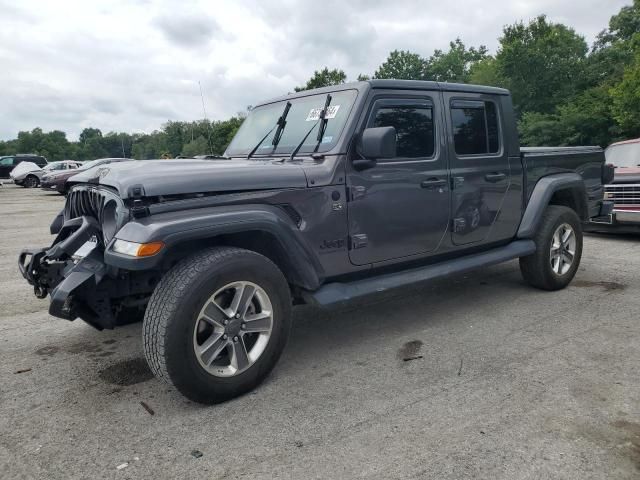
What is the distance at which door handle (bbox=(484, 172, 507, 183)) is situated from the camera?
4.29 metres

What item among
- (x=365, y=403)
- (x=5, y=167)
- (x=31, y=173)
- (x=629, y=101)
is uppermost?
(x=629, y=101)

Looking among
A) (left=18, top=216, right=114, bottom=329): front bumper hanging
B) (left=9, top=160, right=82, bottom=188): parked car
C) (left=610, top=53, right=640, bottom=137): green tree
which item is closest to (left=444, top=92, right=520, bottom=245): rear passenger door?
(left=18, top=216, right=114, bottom=329): front bumper hanging

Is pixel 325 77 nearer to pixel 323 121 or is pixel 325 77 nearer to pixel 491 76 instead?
pixel 491 76

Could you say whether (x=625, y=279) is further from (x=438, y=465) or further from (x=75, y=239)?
(x=75, y=239)

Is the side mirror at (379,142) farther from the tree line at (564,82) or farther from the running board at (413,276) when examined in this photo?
the tree line at (564,82)

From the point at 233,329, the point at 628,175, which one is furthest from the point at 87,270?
the point at 628,175

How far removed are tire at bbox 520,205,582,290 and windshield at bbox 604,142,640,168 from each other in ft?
Answer: 13.6

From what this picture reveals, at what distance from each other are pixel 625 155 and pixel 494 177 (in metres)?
5.66

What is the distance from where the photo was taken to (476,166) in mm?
4207

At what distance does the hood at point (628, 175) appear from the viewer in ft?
24.1

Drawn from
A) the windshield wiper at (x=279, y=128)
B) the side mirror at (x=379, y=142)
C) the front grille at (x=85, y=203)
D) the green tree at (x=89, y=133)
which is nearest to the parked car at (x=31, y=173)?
the front grille at (x=85, y=203)

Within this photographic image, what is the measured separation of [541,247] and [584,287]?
2.70 ft

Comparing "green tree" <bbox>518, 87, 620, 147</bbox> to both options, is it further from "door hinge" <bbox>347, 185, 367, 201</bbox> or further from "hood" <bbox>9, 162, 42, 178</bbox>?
"hood" <bbox>9, 162, 42, 178</bbox>

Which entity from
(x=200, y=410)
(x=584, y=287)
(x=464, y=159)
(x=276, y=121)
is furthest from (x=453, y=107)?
(x=200, y=410)
